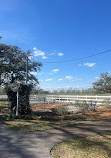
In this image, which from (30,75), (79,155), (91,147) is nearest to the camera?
(79,155)

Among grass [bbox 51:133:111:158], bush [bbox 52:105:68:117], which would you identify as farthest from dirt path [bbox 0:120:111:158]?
bush [bbox 52:105:68:117]

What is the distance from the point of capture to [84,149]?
4477 millimetres

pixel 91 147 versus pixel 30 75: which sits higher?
pixel 30 75

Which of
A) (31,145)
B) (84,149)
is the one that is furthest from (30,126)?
(84,149)

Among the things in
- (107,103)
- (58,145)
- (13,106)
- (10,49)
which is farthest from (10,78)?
(58,145)

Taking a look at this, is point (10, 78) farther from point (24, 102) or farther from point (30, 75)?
point (24, 102)

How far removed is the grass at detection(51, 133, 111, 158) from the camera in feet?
13.4

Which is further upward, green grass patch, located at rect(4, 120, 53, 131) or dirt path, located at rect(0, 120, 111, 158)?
dirt path, located at rect(0, 120, 111, 158)

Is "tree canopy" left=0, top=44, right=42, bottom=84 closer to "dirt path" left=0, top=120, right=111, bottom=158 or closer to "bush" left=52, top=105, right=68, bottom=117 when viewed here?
"bush" left=52, top=105, right=68, bottom=117

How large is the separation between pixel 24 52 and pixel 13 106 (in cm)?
1247

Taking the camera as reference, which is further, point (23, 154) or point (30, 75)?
point (30, 75)

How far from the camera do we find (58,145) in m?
4.93

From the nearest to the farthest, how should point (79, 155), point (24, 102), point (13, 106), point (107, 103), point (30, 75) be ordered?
1. point (79, 155)
2. point (24, 102)
3. point (13, 106)
4. point (107, 103)
5. point (30, 75)

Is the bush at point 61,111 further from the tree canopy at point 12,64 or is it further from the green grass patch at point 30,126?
the tree canopy at point 12,64
